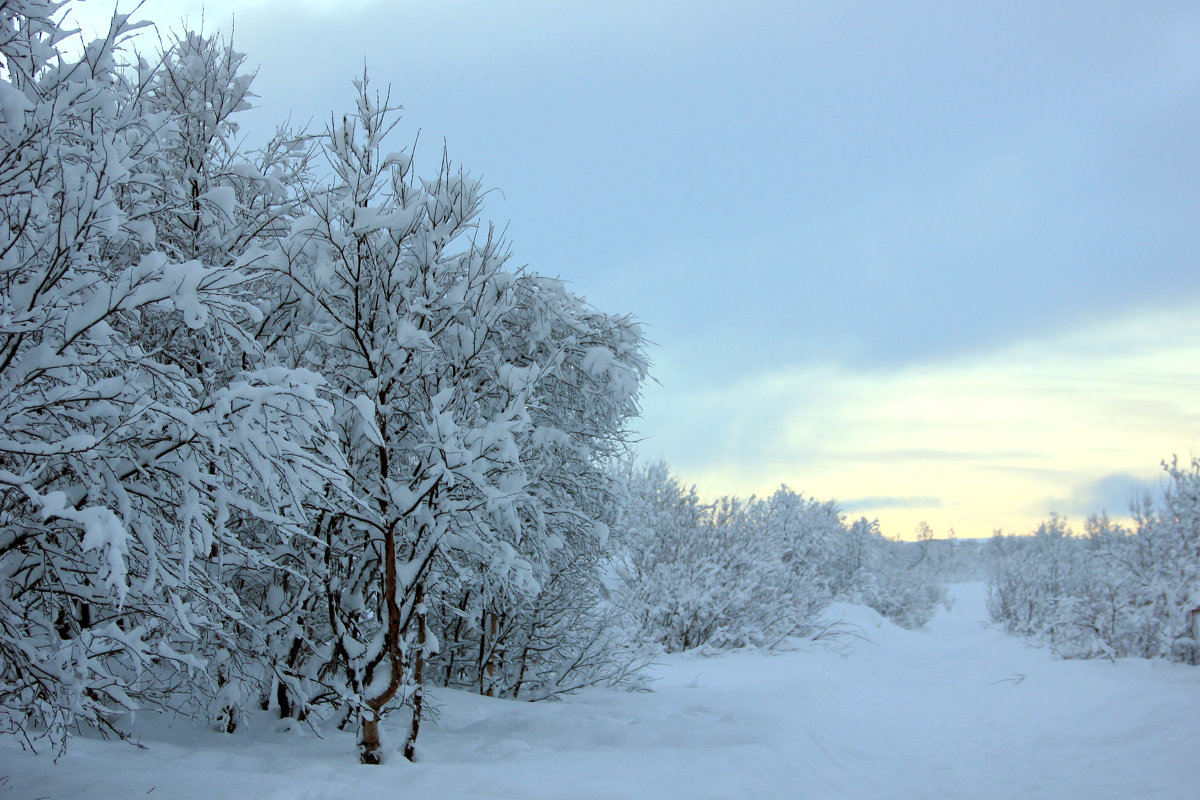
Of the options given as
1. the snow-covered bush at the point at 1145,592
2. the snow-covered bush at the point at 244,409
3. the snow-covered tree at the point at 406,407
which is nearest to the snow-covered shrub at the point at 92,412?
the snow-covered bush at the point at 244,409

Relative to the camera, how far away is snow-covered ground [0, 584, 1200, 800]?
13.8 ft

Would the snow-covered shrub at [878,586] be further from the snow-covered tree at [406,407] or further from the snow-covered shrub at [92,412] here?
the snow-covered shrub at [92,412]

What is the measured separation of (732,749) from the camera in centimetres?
604

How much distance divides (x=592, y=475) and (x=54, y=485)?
15.3 feet

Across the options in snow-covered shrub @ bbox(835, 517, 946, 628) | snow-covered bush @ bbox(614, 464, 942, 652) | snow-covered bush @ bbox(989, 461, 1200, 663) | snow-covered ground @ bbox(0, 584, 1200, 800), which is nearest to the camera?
snow-covered ground @ bbox(0, 584, 1200, 800)

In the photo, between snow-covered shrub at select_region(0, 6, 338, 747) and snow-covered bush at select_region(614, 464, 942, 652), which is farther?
snow-covered bush at select_region(614, 464, 942, 652)

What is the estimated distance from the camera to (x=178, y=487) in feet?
12.5

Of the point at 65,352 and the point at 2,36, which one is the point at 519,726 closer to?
the point at 65,352

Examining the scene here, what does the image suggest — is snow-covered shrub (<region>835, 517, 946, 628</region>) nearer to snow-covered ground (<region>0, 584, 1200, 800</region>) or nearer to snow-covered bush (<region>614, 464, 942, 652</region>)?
snow-covered bush (<region>614, 464, 942, 652</region>)

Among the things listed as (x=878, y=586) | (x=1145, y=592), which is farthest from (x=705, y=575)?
(x=878, y=586)

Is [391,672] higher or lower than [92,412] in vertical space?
lower

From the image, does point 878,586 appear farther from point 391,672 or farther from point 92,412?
point 92,412

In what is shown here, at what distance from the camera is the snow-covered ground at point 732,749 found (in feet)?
13.8

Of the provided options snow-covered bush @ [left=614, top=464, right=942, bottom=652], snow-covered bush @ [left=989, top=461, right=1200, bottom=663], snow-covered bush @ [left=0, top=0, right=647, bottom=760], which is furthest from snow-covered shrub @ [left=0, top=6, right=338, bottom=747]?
snow-covered bush @ [left=989, top=461, right=1200, bottom=663]
